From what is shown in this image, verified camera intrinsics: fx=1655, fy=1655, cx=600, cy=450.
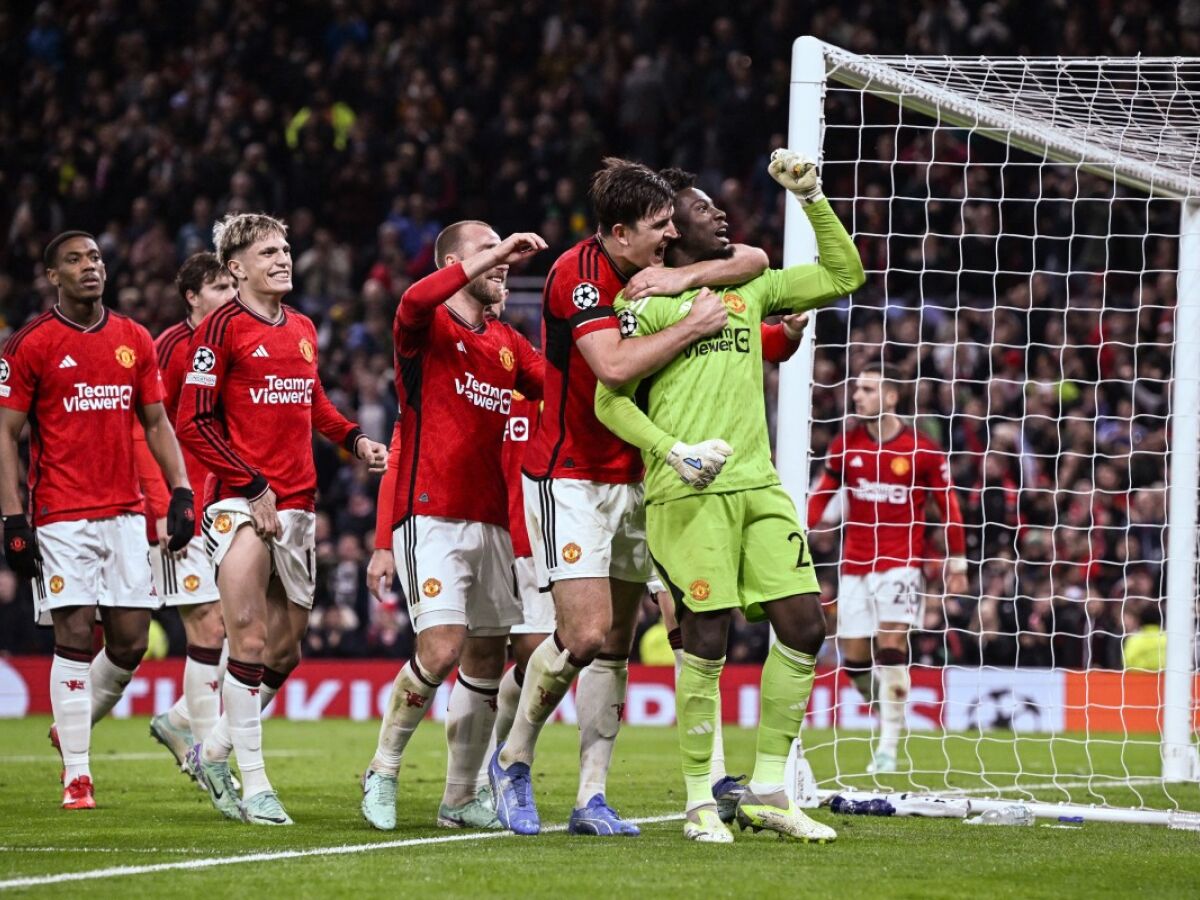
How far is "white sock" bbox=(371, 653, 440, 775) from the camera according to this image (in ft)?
22.2

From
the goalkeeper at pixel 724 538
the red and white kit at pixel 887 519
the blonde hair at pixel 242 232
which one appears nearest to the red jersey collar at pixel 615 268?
the goalkeeper at pixel 724 538

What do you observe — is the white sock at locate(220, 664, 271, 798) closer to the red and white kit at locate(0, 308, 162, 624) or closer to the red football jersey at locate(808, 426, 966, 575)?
the red and white kit at locate(0, 308, 162, 624)

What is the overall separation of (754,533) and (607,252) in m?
1.25

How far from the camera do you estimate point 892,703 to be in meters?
10.3

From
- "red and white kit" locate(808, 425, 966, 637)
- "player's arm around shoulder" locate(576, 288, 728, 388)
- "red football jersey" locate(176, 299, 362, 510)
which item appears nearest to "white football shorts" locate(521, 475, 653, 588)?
"player's arm around shoulder" locate(576, 288, 728, 388)

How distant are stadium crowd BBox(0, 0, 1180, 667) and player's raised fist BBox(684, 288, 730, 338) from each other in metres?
8.53

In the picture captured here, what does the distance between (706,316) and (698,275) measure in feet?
0.76

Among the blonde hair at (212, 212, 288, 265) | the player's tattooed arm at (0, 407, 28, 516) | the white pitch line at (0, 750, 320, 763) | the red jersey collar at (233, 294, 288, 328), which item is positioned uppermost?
the blonde hair at (212, 212, 288, 265)

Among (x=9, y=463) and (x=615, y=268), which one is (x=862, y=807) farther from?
(x=9, y=463)

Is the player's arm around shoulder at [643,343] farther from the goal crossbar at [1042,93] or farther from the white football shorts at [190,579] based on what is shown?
the white football shorts at [190,579]

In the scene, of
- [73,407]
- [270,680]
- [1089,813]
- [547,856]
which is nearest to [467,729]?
[270,680]

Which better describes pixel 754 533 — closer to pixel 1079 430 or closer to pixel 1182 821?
pixel 1182 821

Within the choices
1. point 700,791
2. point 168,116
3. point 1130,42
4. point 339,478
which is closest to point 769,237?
point 1130,42

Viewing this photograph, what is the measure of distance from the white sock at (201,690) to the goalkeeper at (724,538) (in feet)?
11.2
